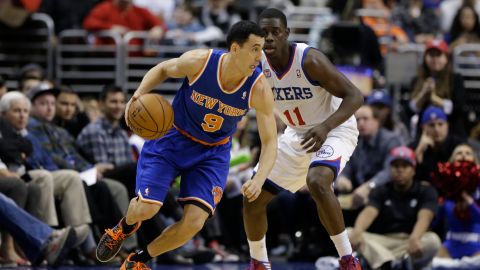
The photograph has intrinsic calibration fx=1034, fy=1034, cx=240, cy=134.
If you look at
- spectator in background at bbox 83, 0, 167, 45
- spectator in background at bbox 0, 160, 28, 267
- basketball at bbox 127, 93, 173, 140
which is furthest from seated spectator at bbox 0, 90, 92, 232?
spectator in background at bbox 83, 0, 167, 45

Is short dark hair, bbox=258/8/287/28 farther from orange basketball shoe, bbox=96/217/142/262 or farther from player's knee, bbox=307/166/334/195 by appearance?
orange basketball shoe, bbox=96/217/142/262

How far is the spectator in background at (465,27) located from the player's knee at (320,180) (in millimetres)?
6751

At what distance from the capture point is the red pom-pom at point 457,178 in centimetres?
1062

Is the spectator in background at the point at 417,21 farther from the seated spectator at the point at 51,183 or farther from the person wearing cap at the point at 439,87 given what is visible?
the seated spectator at the point at 51,183

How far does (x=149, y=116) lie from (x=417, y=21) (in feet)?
28.7

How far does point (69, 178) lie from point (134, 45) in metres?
3.95

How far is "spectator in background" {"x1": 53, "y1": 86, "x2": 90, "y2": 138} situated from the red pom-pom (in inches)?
153

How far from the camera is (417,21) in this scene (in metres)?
15.4

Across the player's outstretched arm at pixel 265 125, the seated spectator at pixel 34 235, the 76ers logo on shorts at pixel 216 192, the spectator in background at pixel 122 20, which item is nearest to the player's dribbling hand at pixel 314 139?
the player's outstretched arm at pixel 265 125

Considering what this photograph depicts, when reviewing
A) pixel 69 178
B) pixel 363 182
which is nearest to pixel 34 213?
pixel 69 178

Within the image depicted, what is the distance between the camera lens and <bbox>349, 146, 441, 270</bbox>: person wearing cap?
10.4 m

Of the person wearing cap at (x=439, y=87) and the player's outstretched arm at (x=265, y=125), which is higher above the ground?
the player's outstretched arm at (x=265, y=125)

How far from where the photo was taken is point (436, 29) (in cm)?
1541

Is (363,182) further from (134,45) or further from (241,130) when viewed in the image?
(134,45)
